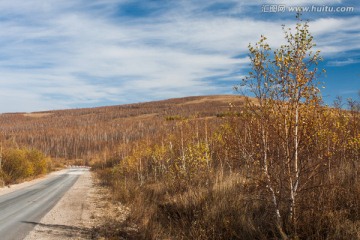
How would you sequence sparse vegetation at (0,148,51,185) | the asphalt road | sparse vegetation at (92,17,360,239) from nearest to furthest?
sparse vegetation at (92,17,360,239), the asphalt road, sparse vegetation at (0,148,51,185)

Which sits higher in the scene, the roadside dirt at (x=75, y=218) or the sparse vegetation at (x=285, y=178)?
the sparse vegetation at (x=285, y=178)

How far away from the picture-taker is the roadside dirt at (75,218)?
11881 mm

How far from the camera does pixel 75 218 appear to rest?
15.0 meters

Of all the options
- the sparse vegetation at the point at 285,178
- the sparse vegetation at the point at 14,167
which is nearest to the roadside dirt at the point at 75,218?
the sparse vegetation at the point at 285,178

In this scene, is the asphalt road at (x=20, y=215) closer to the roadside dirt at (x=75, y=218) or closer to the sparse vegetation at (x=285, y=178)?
the roadside dirt at (x=75, y=218)

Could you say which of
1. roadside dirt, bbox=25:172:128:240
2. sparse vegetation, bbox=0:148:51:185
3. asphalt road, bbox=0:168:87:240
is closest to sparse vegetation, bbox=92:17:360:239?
roadside dirt, bbox=25:172:128:240

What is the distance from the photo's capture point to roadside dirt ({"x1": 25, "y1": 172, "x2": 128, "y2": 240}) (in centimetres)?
1188

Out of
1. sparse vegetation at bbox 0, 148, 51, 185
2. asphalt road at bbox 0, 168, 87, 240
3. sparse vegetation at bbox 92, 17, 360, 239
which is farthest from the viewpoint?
sparse vegetation at bbox 0, 148, 51, 185

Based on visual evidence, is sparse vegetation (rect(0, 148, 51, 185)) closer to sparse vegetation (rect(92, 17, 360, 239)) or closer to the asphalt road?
the asphalt road

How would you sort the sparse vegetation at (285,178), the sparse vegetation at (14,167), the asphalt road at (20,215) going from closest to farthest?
the sparse vegetation at (285,178) → the asphalt road at (20,215) → the sparse vegetation at (14,167)

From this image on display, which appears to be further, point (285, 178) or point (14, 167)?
point (14, 167)

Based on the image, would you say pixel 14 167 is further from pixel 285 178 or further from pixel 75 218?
pixel 285 178

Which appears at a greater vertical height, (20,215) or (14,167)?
(20,215)

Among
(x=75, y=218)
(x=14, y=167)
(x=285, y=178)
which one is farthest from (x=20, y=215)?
(x=14, y=167)
